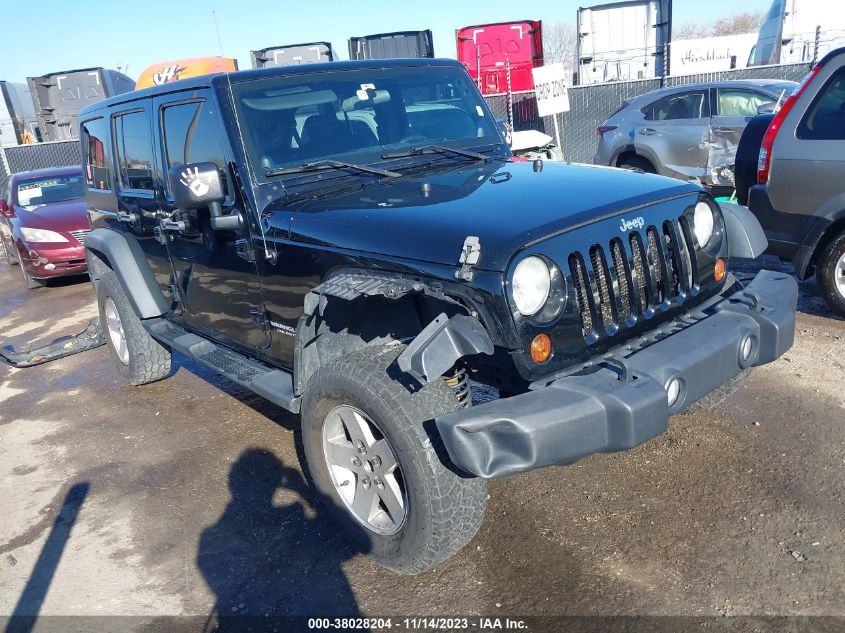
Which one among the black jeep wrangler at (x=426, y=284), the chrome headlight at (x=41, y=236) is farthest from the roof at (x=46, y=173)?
the black jeep wrangler at (x=426, y=284)

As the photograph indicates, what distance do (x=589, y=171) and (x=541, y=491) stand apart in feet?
5.41

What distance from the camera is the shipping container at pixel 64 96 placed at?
65.7 feet

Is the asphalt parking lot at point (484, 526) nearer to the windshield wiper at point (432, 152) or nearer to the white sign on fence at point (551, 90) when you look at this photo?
the windshield wiper at point (432, 152)

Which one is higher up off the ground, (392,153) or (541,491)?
(392,153)

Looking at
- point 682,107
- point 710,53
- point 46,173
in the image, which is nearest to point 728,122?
point 682,107

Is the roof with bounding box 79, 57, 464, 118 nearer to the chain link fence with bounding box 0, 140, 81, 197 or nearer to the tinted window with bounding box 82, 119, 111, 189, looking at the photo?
the tinted window with bounding box 82, 119, 111, 189

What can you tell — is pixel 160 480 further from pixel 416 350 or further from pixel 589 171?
pixel 589 171

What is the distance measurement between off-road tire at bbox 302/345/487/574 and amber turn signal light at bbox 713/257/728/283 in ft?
5.00

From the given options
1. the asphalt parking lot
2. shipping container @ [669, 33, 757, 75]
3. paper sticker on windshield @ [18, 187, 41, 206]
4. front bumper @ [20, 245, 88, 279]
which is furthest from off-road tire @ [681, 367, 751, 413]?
shipping container @ [669, 33, 757, 75]

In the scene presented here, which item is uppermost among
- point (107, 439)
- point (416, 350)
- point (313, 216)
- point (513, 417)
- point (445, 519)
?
point (313, 216)

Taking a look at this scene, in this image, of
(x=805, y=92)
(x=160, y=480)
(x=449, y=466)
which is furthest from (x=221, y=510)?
(x=805, y=92)

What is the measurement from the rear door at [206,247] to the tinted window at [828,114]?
432cm

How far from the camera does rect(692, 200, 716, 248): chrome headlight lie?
3.33m

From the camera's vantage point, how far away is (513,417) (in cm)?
243
